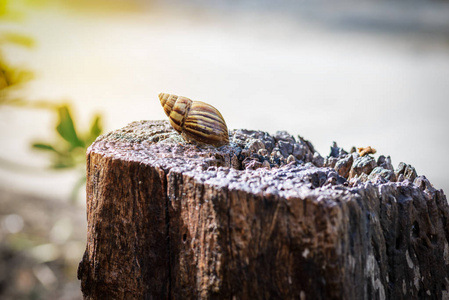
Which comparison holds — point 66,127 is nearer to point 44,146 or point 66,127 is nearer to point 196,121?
point 44,146

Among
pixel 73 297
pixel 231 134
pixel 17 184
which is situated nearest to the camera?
pixel 231 134

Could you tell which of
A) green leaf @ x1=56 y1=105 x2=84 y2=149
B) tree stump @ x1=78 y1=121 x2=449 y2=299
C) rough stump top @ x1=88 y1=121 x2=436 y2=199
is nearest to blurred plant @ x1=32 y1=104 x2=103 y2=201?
green leaf @ x1=56 y1=105 x2=84 y2=149

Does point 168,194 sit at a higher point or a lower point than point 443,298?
higher

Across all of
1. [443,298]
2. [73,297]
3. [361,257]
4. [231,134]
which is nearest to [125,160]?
[231,134]

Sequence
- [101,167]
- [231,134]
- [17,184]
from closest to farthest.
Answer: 1. [101,167]
2. [231,134]
3. [17,184]

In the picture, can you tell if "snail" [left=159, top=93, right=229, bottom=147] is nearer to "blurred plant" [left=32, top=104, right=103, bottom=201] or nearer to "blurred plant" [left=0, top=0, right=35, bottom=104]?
"blurred plant" [left=32, top=104, right=103, bottom=201]

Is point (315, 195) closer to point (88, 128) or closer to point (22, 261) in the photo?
point (88, 128)

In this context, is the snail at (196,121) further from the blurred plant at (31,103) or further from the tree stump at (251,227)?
the blurred plant at (31,103)
